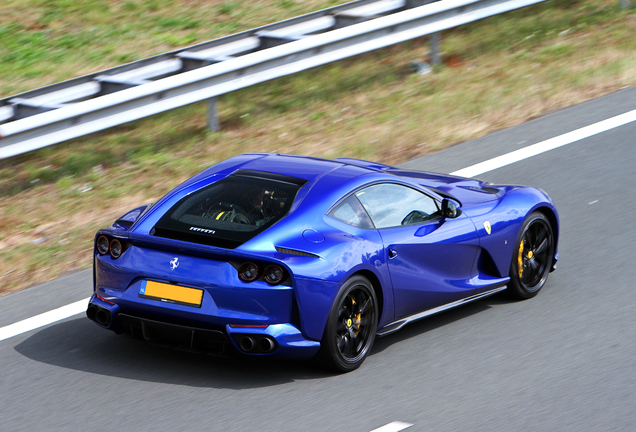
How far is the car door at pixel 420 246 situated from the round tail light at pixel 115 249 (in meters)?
1.55

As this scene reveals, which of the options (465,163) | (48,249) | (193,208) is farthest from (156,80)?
(193,208)

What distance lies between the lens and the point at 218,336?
5.08 meters

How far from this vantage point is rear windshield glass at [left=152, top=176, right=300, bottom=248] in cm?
519

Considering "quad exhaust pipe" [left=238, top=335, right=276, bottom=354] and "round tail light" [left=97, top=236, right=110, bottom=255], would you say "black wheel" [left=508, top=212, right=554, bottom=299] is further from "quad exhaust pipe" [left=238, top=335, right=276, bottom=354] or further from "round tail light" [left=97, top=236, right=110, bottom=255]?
"round tail light" [left=97, top=236, right=110, bottom=255]

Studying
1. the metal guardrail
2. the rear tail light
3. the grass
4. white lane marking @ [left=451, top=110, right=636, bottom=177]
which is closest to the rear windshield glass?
the rear tail light

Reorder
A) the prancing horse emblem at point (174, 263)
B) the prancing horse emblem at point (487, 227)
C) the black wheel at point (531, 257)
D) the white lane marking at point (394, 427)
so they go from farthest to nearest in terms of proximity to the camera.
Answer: the black wheel at point (531, 257) → the prancing horse emblem at point (487, 227) → the prancing horse emblem at point (174, 263) → the white lane marking at point (394, 427)

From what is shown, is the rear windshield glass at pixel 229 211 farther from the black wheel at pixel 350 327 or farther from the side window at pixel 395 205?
the black wheel at pixel 350 327

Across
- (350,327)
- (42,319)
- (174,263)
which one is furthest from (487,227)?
(42,319)

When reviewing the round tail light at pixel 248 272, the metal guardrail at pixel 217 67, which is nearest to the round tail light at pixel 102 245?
the round tail light at pixel 248 272

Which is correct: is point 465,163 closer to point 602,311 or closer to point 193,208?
point 602,311

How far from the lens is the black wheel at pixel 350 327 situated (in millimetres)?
5223

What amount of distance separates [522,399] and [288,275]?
1522 mm

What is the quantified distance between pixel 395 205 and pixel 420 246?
0.32 metres

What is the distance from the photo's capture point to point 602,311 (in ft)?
20.7
